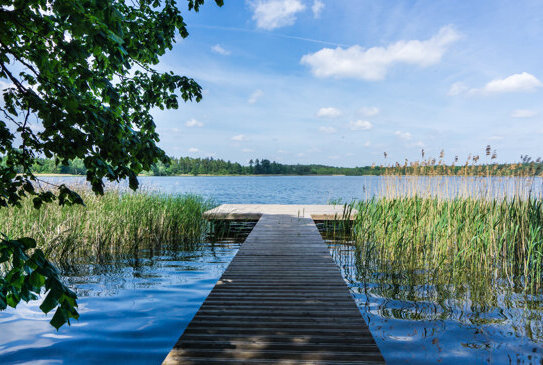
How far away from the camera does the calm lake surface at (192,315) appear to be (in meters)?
3.12

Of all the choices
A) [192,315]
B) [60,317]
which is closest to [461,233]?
[192,315]

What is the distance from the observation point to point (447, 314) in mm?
3807

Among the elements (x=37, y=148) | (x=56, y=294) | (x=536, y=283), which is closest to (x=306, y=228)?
(x=536, y=283)

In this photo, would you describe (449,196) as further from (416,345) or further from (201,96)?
(201,96)

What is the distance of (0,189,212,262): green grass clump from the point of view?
595 centimetres

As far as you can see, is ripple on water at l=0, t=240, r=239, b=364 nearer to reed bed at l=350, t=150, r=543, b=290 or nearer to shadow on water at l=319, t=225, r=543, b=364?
shadow on water at l=319, t=225, r=543, b=364

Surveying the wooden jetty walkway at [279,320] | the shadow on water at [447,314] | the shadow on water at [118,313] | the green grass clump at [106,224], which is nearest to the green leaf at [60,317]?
the wooden jetty walkway at [279,320]

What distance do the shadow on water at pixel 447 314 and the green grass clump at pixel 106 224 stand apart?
13.6 feet

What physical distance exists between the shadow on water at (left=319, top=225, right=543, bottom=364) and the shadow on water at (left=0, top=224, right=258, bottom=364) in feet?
6.95

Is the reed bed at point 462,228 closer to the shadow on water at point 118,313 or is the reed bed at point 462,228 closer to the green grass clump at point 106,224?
the shadow on water at point 118,313

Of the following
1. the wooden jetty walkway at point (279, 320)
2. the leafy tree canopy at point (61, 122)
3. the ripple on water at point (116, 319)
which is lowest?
the ripple on water at point (116, 319)

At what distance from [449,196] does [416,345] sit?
12.3ft

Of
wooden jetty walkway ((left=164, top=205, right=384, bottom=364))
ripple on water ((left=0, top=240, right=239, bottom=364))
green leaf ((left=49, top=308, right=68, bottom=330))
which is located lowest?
ripple on water ((left=0, top=240, right=239, bottom=364))

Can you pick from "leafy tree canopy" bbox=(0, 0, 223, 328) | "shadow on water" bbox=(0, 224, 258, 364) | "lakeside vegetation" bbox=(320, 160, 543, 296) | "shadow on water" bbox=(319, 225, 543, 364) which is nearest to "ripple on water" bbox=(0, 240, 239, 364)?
"shadow on water" bbox=(0, 224, 258, 364)
